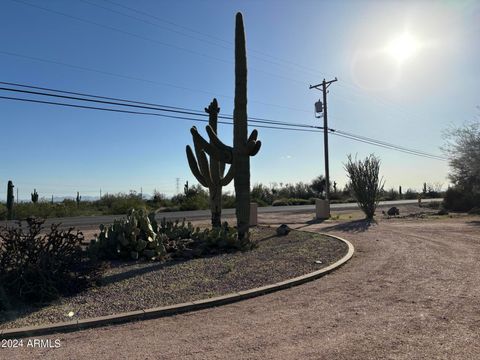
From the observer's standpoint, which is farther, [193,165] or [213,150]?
[193,165]

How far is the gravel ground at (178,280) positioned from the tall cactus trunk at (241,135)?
1.22m

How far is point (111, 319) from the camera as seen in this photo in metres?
5.11

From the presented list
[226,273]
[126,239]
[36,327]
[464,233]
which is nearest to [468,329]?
[226,273]

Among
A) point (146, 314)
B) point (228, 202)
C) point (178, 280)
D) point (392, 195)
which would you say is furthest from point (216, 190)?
point (392, 195)

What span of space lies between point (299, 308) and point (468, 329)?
1.92 metres

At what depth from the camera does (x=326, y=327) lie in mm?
4746

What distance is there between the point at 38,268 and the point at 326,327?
13.2ft

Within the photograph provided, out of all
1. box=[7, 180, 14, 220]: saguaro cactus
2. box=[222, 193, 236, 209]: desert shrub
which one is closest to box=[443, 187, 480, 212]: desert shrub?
box=[222, 193, 236, 209]: desert shrub

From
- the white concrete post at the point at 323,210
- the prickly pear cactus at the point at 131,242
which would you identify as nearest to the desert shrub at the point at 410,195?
the white concrete post at the point at 323,210

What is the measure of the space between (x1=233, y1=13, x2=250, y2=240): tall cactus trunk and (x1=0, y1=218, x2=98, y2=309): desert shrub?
4.58 meters

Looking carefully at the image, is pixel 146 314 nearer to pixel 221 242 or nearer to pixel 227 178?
pixel 221 242

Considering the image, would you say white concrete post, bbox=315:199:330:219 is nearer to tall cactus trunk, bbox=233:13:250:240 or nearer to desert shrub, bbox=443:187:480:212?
desert shrub, bbox=443:187:480:212

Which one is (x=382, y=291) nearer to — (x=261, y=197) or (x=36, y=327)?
(x=36, y=327)

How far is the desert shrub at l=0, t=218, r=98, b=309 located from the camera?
5.79 m
